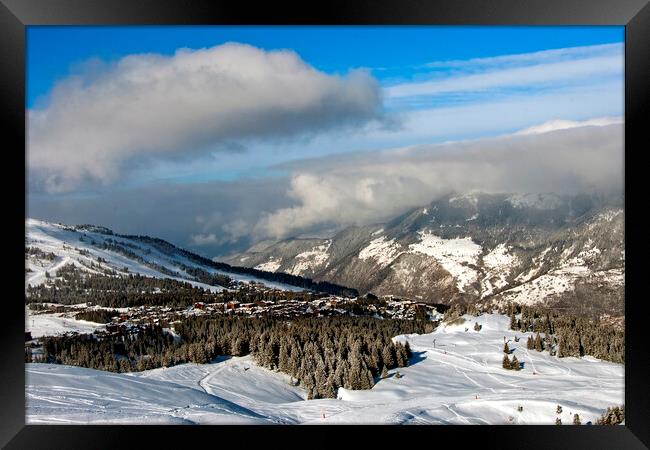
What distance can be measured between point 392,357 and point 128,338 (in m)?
17.2

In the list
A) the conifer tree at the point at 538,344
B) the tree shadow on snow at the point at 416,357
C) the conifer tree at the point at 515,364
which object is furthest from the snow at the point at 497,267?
the conifer tree at the point at 515,364

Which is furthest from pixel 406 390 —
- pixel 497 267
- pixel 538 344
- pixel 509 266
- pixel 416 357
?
pixel 509 266

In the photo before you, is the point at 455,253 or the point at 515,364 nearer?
the point at 515,364

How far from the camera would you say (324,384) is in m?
23.9

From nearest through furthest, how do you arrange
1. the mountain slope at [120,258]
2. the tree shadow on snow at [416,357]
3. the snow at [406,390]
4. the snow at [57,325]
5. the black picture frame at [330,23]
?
1. the black picture frame at [330,23]
2. the snow at [406,390]
3. the tree shadow on snow at [416,357]
4. the snow at [57,325]
5. the mountain slope at [120,258]

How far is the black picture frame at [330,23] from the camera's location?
4.80m

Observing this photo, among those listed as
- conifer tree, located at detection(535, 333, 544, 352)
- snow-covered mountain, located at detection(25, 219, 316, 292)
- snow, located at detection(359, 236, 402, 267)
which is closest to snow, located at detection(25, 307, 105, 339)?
snow-covered mountain, located at detection(25, 219, 316, 292)

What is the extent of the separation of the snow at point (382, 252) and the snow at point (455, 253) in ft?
19.5

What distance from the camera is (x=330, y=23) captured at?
5.01 meters

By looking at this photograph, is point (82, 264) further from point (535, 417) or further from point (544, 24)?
point (544, 24)

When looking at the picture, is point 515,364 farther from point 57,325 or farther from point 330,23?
point 57,325

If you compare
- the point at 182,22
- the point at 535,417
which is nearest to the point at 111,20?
the point at 182,22

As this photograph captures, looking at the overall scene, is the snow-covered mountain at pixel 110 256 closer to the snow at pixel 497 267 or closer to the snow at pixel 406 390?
the snow at pixel 406 390

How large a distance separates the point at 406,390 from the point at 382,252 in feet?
544
